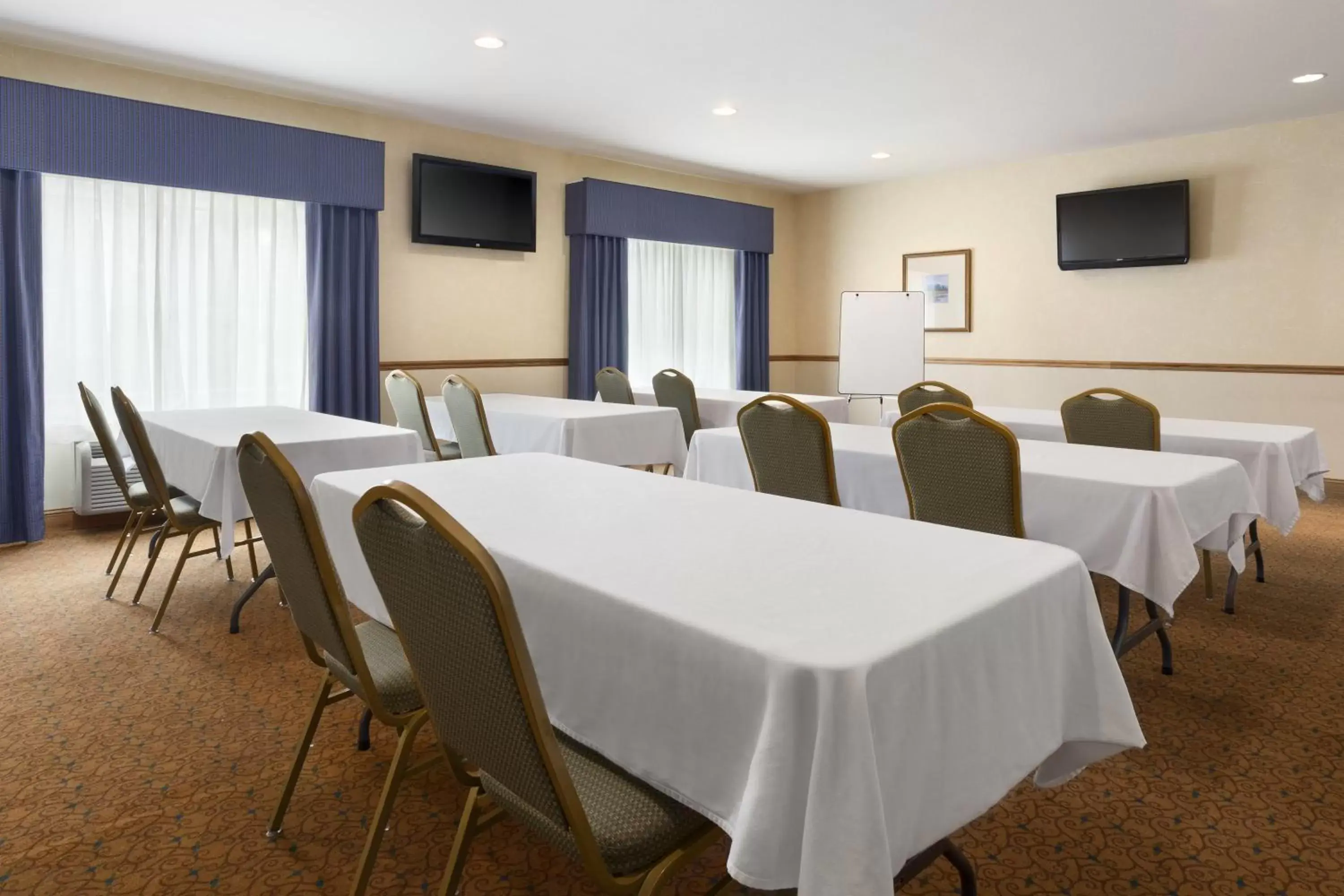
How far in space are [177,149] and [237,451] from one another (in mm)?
3001

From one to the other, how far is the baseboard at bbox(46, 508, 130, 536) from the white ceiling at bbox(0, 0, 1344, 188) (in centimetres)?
256

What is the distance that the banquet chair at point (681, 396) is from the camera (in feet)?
18.7

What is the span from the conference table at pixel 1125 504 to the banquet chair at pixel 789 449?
0.63ft

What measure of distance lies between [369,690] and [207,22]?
4.07 metres

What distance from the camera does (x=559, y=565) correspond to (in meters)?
1.56

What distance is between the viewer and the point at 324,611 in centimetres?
164

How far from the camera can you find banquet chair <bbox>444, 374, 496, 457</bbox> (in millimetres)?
4465

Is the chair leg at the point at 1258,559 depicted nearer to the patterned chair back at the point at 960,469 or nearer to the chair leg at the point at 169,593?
the patterned chair back at the point at 960,469

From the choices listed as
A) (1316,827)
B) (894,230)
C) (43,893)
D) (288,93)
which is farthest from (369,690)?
(894,230)

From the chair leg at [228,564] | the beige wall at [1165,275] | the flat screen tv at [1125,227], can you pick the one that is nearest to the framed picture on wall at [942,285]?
the beige wall at [1165,275]

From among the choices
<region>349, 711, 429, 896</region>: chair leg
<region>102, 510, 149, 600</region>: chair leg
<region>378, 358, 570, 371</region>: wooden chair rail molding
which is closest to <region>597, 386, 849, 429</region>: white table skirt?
<region>378, 358, 570, 371</region>: wooden chair rail molding

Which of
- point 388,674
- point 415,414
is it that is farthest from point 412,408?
point 388,674

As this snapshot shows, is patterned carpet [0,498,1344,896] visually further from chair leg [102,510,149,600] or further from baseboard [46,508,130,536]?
baseboard [46,508,130,536]

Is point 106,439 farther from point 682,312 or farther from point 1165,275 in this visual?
point 1165,275
